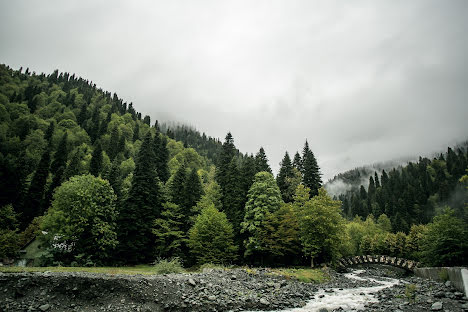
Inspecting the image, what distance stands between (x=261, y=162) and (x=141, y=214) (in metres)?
28.5

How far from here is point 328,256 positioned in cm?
4097

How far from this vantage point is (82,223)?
1359 inches

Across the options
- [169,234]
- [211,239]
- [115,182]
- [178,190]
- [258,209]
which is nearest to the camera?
[211,239]

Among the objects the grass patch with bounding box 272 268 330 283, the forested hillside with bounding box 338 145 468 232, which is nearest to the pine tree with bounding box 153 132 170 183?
the grass patch with bounding box 272 268 330 283

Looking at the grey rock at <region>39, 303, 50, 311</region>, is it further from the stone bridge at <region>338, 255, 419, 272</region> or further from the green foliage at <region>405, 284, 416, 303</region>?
the stone bridge at <region>338, 255, 419, 272</region>

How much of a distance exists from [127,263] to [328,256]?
32.0 metres

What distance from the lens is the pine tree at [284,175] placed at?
2089 inches

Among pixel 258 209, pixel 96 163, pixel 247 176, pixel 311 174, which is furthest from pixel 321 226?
pixel 96 163

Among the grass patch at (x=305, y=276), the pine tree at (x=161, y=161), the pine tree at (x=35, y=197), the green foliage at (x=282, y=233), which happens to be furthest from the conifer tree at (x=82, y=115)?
the grass patch at (x=305, y=276)

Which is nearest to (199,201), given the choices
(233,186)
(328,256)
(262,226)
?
(233,186)

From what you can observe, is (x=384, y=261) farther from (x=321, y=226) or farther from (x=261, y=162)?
(x=261, y=162)

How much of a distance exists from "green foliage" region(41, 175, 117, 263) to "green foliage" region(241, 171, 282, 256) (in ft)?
68.0

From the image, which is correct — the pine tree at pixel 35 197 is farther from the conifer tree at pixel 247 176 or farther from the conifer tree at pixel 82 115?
the conifer tree at pixel 82 115

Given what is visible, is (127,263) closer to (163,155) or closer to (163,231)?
(163,231)
